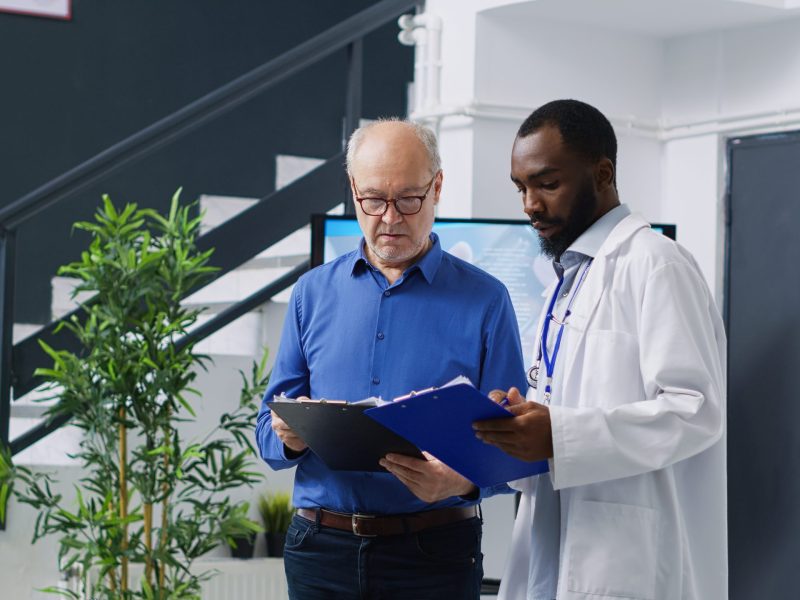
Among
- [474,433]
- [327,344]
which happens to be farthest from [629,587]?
[327,344]

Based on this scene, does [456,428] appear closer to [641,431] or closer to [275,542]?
[641,431]

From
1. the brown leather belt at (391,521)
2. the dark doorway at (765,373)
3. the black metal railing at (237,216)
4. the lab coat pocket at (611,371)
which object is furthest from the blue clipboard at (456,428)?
the black metal railing at (237,216)

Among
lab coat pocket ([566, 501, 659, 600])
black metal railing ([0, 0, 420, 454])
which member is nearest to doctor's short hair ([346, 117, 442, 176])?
lab coat pocket ([566, 501, 659, 600])

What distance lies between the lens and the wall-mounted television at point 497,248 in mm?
3969

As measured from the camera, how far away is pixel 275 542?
4750mm

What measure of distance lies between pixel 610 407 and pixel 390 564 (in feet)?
1.77

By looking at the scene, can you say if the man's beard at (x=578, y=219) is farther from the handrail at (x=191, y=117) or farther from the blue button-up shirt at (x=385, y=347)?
the handrail at (x=191, y=117)

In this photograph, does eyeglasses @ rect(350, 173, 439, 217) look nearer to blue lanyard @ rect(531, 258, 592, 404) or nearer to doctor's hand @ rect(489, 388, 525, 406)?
blue lanyard @ rect(531, 258, 592, 404)

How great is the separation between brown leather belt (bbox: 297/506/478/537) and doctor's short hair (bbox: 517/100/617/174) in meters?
0.67

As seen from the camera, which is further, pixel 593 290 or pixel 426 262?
pixel 426 262

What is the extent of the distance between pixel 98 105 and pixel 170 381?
2619mm

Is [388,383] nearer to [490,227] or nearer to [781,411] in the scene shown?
[490,227]

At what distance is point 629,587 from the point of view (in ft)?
5.40

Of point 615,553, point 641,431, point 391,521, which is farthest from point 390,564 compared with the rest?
point 641,431
